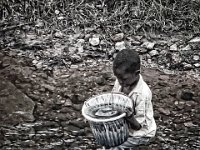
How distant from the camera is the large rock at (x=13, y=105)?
455cm

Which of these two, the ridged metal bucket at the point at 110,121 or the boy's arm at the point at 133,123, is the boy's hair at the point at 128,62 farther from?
the boy's arm at the point at 133,123

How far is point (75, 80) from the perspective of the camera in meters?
5.02

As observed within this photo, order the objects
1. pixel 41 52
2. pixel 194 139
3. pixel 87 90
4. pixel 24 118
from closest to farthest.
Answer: pixel 194 139, pixel 24 118, pixel 87 90, pixel 41 52

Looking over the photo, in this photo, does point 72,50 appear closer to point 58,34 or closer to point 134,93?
point 58,34

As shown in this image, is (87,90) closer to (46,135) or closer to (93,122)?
(46,135)

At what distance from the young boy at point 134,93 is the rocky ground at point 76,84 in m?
1.21

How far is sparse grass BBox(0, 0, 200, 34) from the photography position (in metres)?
5.49

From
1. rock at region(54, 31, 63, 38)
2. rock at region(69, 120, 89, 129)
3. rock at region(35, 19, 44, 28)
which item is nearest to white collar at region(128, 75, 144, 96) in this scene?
rock at region(69, 120, 89, 129)

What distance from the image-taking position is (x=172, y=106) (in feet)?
15.2

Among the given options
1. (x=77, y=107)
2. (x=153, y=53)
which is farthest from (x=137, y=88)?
(x=153, y=53)

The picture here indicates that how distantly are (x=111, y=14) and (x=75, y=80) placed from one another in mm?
1060

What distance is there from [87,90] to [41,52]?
823 millimetres

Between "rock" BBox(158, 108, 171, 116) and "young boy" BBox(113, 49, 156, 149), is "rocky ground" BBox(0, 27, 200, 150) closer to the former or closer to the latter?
"rock" BBox(158, 108, 171, 116)

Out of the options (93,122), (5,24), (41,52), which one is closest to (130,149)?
(93,122)
